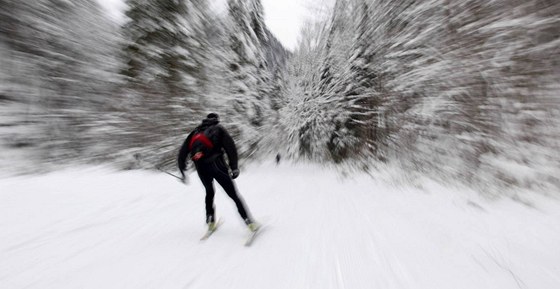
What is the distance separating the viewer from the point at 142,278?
2.71m

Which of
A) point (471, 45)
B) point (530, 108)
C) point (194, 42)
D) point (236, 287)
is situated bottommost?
point (236, 287)

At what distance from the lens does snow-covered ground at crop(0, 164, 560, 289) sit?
2.72 meters

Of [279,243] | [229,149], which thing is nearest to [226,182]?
[229,149]

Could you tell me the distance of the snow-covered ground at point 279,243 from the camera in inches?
107

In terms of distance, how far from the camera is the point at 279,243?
369 centimetres

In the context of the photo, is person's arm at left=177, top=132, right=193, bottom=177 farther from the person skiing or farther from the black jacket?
the black jacket

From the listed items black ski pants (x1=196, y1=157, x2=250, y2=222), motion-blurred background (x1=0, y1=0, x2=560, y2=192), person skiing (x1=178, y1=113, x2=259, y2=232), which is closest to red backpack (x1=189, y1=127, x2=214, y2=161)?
person skiing (x1=178, y1=113, x2=259, y2=232)

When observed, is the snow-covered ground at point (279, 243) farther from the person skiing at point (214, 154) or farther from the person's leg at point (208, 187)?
the person skiing at point (214, 154)

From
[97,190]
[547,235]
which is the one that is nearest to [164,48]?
[97,190]

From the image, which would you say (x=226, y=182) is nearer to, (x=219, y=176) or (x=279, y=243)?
(x=219, y=176)

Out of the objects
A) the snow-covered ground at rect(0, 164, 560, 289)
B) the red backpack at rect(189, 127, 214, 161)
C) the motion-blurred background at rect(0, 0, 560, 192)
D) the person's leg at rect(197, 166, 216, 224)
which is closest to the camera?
the snow-covered ground at rect(0, 164, 560, 289)

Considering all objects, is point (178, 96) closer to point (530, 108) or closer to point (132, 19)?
point (132, 19)

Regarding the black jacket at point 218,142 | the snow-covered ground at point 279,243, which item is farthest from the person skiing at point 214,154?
the snow-covered ground at point 279,243

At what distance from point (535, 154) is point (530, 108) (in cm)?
90
